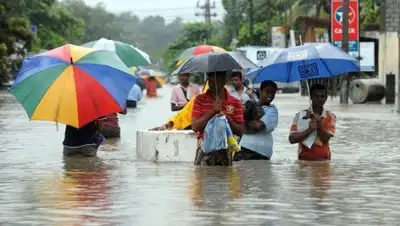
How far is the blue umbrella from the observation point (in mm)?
13367

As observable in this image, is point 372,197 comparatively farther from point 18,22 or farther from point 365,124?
point 18,22

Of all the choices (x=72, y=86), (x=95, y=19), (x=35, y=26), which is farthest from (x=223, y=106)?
(x=95, y=19)

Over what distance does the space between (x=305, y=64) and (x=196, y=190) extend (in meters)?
3.61

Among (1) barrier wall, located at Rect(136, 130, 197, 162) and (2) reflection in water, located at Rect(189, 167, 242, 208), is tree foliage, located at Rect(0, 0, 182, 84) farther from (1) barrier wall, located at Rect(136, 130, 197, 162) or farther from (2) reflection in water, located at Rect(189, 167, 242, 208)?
(2) reflection in water, located at Rect(189, 167, 242, 208)

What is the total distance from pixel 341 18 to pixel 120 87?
24.8 meters

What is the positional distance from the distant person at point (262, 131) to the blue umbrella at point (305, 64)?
897 mm

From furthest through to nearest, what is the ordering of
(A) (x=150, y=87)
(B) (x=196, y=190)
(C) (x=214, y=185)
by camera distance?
(A) (x=150, y=87) < (C) (x=214, y=185) < (B) (x=196, y=190)

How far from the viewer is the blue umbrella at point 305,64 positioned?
13.4 metres

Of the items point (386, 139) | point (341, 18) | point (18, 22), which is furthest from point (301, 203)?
point (18, 22)

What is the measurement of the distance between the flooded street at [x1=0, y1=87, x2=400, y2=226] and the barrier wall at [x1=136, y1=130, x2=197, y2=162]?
0.82 ft

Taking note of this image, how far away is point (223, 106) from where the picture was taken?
11773 mm

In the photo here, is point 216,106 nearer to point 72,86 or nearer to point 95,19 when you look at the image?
point 72,86

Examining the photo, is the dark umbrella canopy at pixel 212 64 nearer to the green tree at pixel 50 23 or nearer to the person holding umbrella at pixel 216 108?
the person holding umbrella at pixel 216 108

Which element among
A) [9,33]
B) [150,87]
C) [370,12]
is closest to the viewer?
[9,33]
